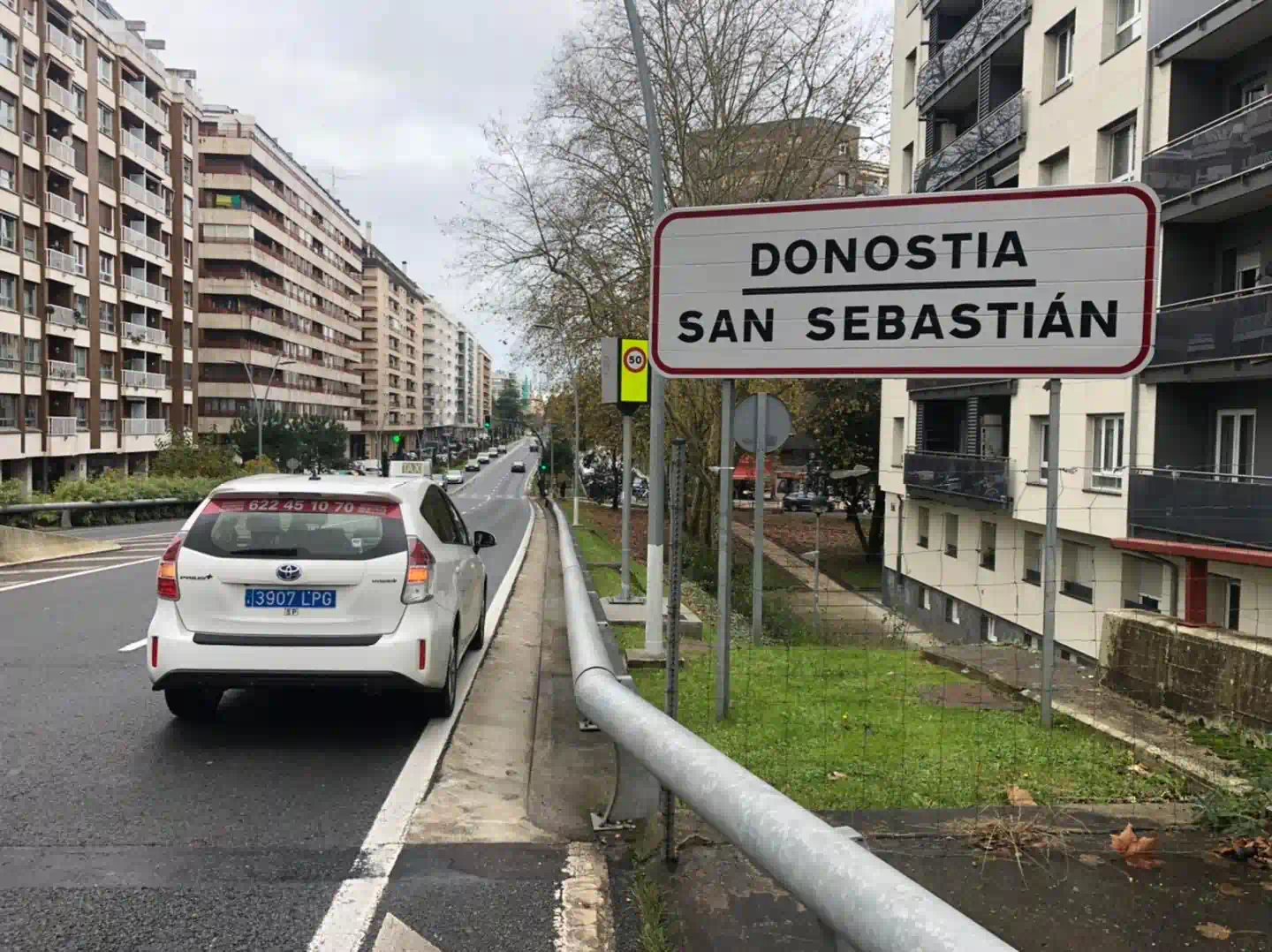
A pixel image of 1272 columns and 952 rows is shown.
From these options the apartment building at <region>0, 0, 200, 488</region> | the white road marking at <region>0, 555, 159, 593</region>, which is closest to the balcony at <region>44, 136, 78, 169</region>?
the apartment building at <region>0, 0, 200, 488</region>

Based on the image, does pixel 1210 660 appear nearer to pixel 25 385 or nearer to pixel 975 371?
pixel 975 371

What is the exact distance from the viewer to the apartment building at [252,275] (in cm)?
7719

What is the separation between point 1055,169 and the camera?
23.6 metres

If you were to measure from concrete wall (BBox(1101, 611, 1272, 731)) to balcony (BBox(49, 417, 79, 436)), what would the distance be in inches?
1989

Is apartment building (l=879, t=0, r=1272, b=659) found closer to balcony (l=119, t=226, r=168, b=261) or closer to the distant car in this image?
the distant car

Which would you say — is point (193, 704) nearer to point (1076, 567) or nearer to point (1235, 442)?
point (1235, 442)

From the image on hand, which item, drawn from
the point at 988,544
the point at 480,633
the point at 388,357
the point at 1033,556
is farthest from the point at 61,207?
the point at 388,357

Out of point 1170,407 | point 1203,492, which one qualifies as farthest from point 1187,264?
point 1203,492

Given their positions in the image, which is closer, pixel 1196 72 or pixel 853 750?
pixel 853 750

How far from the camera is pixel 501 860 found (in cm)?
455

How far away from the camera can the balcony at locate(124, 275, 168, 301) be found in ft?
188

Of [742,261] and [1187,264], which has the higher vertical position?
[1187,264]

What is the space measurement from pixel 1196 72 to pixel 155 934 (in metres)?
21.0

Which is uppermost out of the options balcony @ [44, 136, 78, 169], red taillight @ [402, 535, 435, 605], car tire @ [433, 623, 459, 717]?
balcony @ [44, 136, 78, 169]
